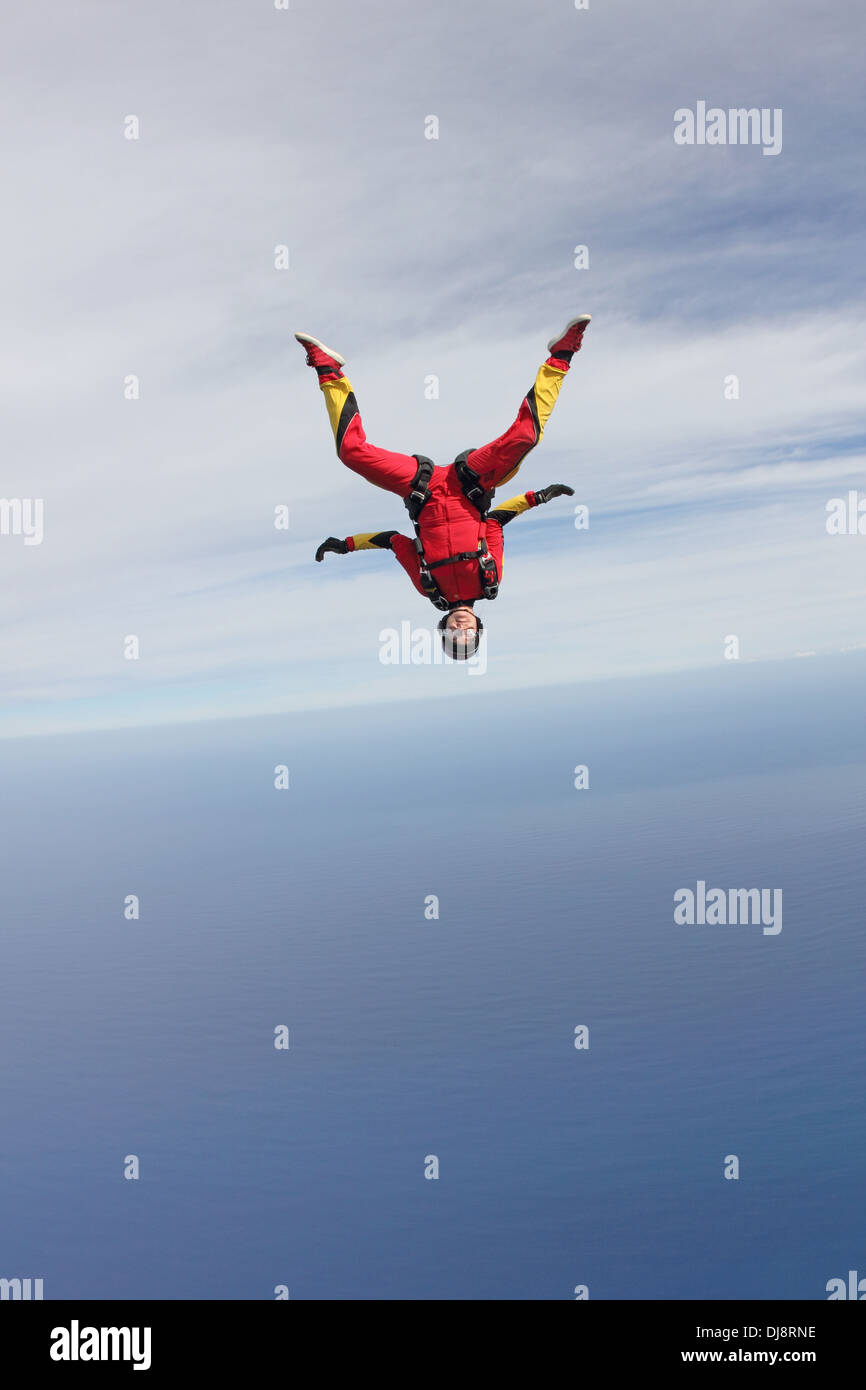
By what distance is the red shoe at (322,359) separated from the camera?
9.08m

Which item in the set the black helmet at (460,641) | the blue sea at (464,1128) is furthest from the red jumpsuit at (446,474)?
the blue sea at (464,1128)

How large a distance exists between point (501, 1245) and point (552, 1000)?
185 ft

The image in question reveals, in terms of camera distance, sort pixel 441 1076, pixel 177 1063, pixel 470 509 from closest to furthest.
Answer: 1. pixel 470 509
2. pixel 441 1076
3. pixel 177 1063

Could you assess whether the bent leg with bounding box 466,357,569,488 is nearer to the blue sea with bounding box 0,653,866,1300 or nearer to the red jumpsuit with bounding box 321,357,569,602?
the red jumpsuit with bounding box 321,357,569,602

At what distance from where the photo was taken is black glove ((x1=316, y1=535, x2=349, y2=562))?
9.72 m

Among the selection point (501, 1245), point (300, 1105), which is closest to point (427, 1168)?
point (501, 1245)

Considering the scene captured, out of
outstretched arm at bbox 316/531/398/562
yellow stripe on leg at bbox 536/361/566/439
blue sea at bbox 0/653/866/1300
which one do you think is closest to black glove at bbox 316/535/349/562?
outstretched arm at bbox 316/531/398/562

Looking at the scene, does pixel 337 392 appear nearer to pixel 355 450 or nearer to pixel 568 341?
pixel 355 450

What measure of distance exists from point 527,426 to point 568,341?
2.97 feet

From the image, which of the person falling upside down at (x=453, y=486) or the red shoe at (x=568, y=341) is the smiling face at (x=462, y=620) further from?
the red shoe at (x=568, y=341)

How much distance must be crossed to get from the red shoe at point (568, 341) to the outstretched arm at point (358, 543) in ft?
8.16

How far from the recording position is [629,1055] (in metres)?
138
